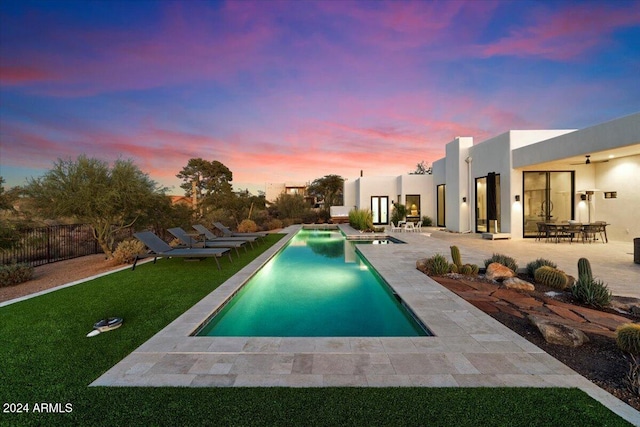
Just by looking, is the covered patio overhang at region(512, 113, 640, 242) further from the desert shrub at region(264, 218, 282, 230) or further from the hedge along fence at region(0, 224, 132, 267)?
the hedge along fence at region(0, 224, 132, 267)

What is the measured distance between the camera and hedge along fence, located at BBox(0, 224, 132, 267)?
26.8ft

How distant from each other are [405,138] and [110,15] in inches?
629

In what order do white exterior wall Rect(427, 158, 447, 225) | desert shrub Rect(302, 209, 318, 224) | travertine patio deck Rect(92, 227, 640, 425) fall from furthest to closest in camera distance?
desert shrub Rect(302, 209, 318, 224), white exterior wall Rect(427, 158, 447, 225), travertine patio deck Rect(92, 227, 640, 425)

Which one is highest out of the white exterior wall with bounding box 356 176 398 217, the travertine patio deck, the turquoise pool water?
the white exterior wall with bounding box 356 176 398 217

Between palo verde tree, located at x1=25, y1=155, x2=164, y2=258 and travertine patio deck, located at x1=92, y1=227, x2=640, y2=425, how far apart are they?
609 centimetres

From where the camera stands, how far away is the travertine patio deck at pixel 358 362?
2.51m

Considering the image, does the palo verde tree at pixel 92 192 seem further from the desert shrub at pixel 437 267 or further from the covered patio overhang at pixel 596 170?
the covered patio overhang at pixel 596 170

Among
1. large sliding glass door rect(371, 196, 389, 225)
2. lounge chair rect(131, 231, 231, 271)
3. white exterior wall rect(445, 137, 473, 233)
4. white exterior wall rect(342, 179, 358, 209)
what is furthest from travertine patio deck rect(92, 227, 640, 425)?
white exterior wall rect(342, 179, 358, 209)

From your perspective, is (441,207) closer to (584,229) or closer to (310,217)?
(584,229)

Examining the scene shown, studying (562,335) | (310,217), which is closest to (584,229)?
(562,335)

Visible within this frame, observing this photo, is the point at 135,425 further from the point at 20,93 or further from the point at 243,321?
the point at 20,93

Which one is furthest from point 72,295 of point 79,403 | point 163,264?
point 79,403

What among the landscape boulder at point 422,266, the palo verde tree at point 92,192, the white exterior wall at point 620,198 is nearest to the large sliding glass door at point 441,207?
the white exterior wall at point 620,198

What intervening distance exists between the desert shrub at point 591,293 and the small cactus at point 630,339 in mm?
1894
